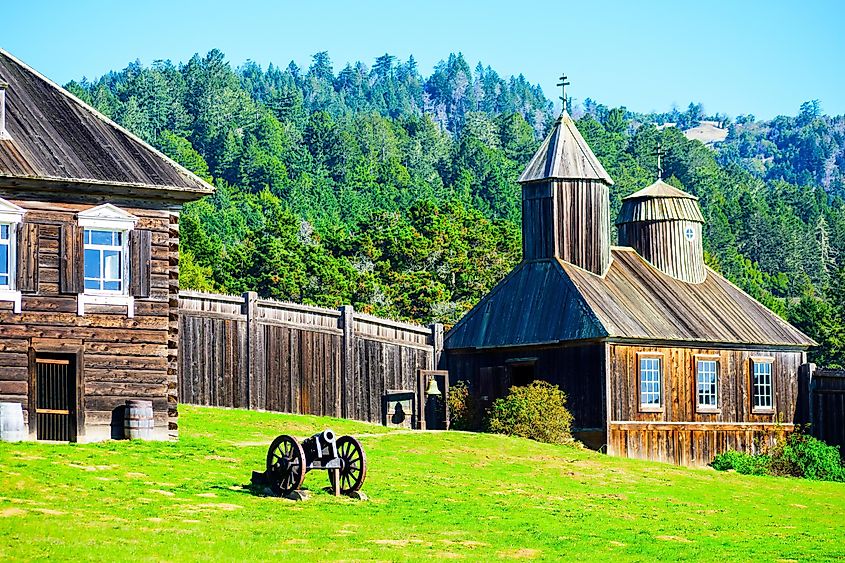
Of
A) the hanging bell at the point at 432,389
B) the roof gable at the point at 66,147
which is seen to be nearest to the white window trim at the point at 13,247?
the roof gable at the point at 66,147

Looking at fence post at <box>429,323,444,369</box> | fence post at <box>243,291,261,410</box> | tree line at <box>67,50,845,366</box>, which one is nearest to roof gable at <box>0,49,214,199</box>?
fence post at <box>243,291,261,410</box>

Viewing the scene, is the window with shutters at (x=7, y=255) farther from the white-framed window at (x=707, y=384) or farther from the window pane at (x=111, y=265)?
the white-framed window at (x=707, y=384)

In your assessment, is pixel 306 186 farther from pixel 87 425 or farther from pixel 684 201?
pixel 87 425

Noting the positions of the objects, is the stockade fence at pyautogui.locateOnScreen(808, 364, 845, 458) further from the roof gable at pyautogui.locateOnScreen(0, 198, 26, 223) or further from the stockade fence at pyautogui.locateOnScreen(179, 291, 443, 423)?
the roof gable at pyautogui.locateOnScreen(0, 198, 26, 223)

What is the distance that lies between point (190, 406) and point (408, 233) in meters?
35.4

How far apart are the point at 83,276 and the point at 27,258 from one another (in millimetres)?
1265

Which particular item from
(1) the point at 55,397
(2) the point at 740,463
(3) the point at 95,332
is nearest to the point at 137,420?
(1) the point at 55,397

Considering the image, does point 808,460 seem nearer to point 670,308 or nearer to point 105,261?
point 670,308

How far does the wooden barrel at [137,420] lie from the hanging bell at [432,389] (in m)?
12.5

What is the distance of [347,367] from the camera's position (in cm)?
4259

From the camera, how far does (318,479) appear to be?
101ft

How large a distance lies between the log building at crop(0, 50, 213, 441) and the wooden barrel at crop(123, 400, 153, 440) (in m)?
0.34

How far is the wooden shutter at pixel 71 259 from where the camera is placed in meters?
32.8

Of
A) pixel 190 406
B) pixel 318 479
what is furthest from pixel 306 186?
pixel 318 479
